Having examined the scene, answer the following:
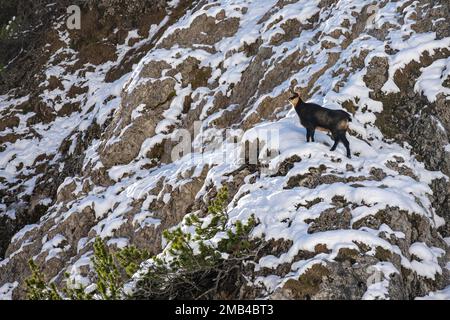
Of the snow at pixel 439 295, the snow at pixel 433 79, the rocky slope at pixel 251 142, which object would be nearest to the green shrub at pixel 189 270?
the rocky slope at pixel 251 142

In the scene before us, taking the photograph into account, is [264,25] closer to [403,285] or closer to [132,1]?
[132,1]

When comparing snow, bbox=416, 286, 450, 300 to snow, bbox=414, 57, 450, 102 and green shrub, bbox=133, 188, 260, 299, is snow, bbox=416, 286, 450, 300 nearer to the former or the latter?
green shrub, bbox=133, 188, 260, 299

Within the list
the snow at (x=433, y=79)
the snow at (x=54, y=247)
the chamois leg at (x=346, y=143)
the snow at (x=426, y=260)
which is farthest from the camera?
the snow at (x=54, y=247)

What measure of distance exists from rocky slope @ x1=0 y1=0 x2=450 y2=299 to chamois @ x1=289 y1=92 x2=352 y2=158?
30 centimetres

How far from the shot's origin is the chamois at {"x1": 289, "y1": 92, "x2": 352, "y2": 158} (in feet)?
32.8

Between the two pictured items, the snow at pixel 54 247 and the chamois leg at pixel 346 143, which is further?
the snow at pixel 54 247

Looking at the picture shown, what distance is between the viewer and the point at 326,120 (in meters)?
10.1

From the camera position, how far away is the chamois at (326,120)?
32.8 feet

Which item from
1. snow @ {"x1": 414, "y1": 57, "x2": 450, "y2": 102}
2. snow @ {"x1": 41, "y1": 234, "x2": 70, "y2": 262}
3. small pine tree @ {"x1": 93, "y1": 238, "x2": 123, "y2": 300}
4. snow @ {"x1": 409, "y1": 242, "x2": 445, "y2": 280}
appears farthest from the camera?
snow @ {"x1": 41, "y1": 234, "x2": 70, "y2": 262}

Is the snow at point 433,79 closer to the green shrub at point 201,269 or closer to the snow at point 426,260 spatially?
the snow at point 426,260

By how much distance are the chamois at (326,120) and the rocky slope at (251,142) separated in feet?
0.99

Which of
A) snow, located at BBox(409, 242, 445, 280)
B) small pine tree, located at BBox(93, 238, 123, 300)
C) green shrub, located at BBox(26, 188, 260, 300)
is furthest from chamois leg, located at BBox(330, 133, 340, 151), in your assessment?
small pine tree, located at BBox(93, 238, 123, 300)

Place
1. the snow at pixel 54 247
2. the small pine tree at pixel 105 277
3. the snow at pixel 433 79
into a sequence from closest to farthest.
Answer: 1. the small pine tree at pixel 105 277
2. the snow at pixel 433 79
3. the snow at pixel 54 247

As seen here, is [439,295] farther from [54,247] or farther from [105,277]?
[54,247]
